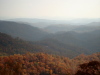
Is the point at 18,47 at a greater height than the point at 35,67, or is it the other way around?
the point at 35,67

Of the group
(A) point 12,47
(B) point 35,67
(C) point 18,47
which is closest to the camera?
(B) point 35,67

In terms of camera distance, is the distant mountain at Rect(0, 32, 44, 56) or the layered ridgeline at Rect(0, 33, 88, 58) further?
the layered ridgeline at Rect(0, 33, 88, 58)

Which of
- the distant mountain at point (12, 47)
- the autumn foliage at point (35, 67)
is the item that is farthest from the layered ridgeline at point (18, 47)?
the autumn foliage at point (35, 67)

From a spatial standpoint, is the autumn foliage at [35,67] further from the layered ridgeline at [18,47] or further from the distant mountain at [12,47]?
the distant mountain at [12,47]

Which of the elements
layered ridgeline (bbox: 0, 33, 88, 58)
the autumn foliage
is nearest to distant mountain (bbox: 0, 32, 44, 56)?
layered ridgeline (bbox: 0, 33, 88, 58)

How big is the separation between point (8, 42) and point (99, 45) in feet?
516

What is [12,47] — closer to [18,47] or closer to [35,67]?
[18,47]

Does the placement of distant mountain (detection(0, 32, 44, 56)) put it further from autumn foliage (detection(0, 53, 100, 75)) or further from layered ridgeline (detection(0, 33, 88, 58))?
autumn foliage (detection(0, 53, 100, 75))

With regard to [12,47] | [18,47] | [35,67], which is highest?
[35,67]

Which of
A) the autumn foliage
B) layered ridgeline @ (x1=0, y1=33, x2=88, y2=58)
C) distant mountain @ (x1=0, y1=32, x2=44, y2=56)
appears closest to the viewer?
the autumn foliage

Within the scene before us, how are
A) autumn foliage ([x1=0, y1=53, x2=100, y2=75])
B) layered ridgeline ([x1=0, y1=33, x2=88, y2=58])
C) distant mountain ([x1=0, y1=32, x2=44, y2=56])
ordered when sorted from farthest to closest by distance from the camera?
1. layered ridgeline ([x1=0, y1=33, x2=88, y2=58])
2. distant mountain ([x1=0, y1=32, x2=44, y2=56])
3. autumn foliage ([x1=0, y1=53, x2=100, y2=75])

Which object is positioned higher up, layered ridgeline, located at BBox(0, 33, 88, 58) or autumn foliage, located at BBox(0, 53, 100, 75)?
autumn foliage, located at BBox(0, 53, 100, 75)

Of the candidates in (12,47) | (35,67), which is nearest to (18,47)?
(12,47)

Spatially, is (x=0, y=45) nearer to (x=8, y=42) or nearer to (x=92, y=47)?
(x=8, y=42)
